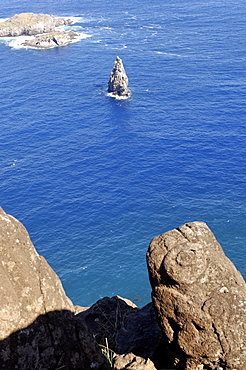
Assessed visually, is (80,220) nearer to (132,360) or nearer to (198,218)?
(198,218)

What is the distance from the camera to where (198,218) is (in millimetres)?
99500

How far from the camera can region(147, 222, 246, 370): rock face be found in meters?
19.3

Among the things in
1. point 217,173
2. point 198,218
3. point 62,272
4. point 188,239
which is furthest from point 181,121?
point 188,239

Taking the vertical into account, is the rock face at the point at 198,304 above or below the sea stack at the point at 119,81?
below

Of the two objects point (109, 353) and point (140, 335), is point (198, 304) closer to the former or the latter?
point (140, 335)

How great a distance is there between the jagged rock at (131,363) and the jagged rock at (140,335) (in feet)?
1.36

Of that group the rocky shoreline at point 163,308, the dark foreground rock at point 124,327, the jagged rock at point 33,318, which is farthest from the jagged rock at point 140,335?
the jagged rock at point 33,318

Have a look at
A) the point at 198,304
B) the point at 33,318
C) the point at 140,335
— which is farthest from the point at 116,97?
the point at 33,318

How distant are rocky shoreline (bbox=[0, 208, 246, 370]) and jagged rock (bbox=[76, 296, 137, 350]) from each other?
4.72 metres

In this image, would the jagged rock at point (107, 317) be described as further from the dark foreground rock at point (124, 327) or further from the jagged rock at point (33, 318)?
the jagged rock at point (33, 318)

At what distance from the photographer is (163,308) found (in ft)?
66.2

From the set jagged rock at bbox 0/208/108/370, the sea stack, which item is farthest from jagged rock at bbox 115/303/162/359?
the sea stack

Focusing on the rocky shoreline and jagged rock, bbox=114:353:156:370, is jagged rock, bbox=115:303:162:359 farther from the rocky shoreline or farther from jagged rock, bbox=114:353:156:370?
the rocky shoreline

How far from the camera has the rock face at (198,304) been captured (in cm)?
1934
